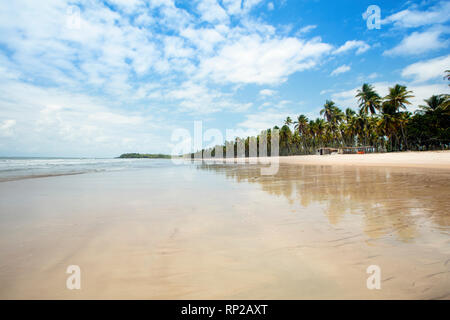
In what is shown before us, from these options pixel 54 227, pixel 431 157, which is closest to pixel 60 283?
pixel 54 227

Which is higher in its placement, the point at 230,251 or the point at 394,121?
the point at 394,121

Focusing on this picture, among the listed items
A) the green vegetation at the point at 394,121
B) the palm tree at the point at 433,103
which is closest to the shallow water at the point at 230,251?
the green vegetation at the point at 394,121

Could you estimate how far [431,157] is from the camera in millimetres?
22094

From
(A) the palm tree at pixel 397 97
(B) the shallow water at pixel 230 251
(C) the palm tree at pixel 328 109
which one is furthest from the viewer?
(C) the palm tree at pixel 328 109

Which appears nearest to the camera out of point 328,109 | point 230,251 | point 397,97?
point 230,251

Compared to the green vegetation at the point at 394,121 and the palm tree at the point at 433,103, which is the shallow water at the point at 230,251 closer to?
the green vegetation at the point at 394,121

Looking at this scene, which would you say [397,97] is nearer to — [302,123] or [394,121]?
[394,121]

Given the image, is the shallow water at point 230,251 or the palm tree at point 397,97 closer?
the shallow water at point 230,251

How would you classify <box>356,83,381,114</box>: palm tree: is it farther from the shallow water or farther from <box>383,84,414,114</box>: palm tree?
the shallow water

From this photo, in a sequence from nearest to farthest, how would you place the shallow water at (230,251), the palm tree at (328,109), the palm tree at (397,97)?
Result: the shallow water at (230,251), the palm tree at (397,97), the palm tree at (328,109)

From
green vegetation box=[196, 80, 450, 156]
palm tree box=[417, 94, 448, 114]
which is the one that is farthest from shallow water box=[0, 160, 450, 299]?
palm tree box=[417, 94, 448, 114]

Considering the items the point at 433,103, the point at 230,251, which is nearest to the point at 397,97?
the point at 433,103
